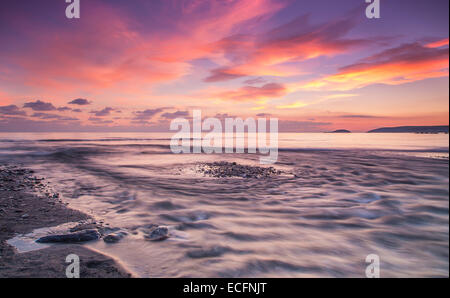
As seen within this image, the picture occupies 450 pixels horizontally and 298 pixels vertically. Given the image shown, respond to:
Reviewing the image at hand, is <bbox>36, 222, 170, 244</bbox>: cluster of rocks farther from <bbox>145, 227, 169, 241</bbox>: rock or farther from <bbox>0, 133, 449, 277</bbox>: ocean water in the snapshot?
<bbox>0, 133, 449, 277</bbox>: ocean water

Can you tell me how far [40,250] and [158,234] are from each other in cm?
179

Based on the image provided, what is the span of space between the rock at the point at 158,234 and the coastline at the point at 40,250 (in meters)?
0.93

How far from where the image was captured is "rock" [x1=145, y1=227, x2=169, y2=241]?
4.32 metres

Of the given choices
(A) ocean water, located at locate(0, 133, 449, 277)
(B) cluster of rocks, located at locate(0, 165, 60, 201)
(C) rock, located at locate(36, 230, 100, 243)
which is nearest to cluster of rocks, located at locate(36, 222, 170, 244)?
(C) rock, located at locate(36, 230, 100, 243)

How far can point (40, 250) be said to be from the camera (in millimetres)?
3619

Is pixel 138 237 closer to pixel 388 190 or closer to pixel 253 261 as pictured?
pixel 253 261

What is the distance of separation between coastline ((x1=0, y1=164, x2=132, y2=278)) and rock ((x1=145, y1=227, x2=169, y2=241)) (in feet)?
3.04

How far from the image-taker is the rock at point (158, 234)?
4.32 meters

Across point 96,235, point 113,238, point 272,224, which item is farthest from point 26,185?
point 272,224

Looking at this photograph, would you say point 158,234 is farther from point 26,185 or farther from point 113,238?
point 26,185

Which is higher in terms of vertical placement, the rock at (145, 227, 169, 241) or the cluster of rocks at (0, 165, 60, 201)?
the cluster of rocks at (0, 165, 60, 201)

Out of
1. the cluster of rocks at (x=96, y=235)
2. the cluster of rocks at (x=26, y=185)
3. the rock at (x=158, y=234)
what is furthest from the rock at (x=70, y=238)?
the cluster of rocks at (x=26, y=185)

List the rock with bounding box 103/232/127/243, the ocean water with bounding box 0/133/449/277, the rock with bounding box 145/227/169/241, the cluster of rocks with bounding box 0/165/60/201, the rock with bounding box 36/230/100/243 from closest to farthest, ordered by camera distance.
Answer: the ocean water with bounding box 0/133/449/277 < the rock with bounding box 36/230/100/243 < the rock with bounding box 103/232/127/243 < the rock with bounding box 145/227/169/241 < the cluster of rocks with bounding box 0/165/60/201
